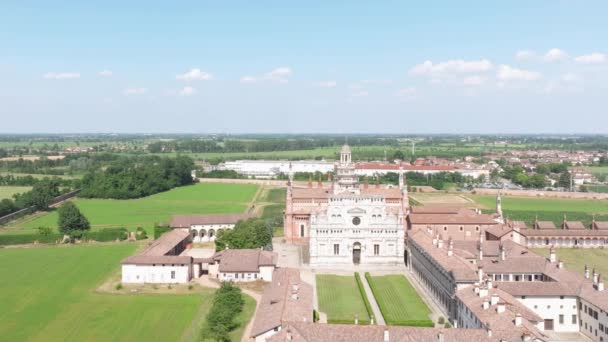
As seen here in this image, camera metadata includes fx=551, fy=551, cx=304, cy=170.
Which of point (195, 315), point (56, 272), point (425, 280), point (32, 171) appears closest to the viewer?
point (195, 315)

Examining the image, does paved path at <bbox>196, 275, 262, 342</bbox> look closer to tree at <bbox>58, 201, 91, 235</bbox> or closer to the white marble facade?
the white marble facade

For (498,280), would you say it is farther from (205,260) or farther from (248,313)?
(205,260)

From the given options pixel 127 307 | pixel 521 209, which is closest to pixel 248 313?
pixel 127 307

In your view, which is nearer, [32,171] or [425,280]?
[425,280]

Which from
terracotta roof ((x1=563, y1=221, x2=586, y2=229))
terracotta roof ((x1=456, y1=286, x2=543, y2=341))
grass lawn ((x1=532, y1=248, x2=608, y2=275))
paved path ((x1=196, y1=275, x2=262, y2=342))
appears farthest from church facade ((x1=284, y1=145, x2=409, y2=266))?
terracotta roof ((x1=563, y1=221, x2=586, y2=229))

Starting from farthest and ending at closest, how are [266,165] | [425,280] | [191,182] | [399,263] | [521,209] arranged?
[266,165], [191,182], [521,209], [399,263], [425,280]

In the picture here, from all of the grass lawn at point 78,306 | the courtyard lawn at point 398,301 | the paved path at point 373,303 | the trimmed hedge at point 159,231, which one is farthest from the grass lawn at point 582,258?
the trimmed hedge at point 159,231

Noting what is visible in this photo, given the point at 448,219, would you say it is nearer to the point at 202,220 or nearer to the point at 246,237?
the point at 246,237
